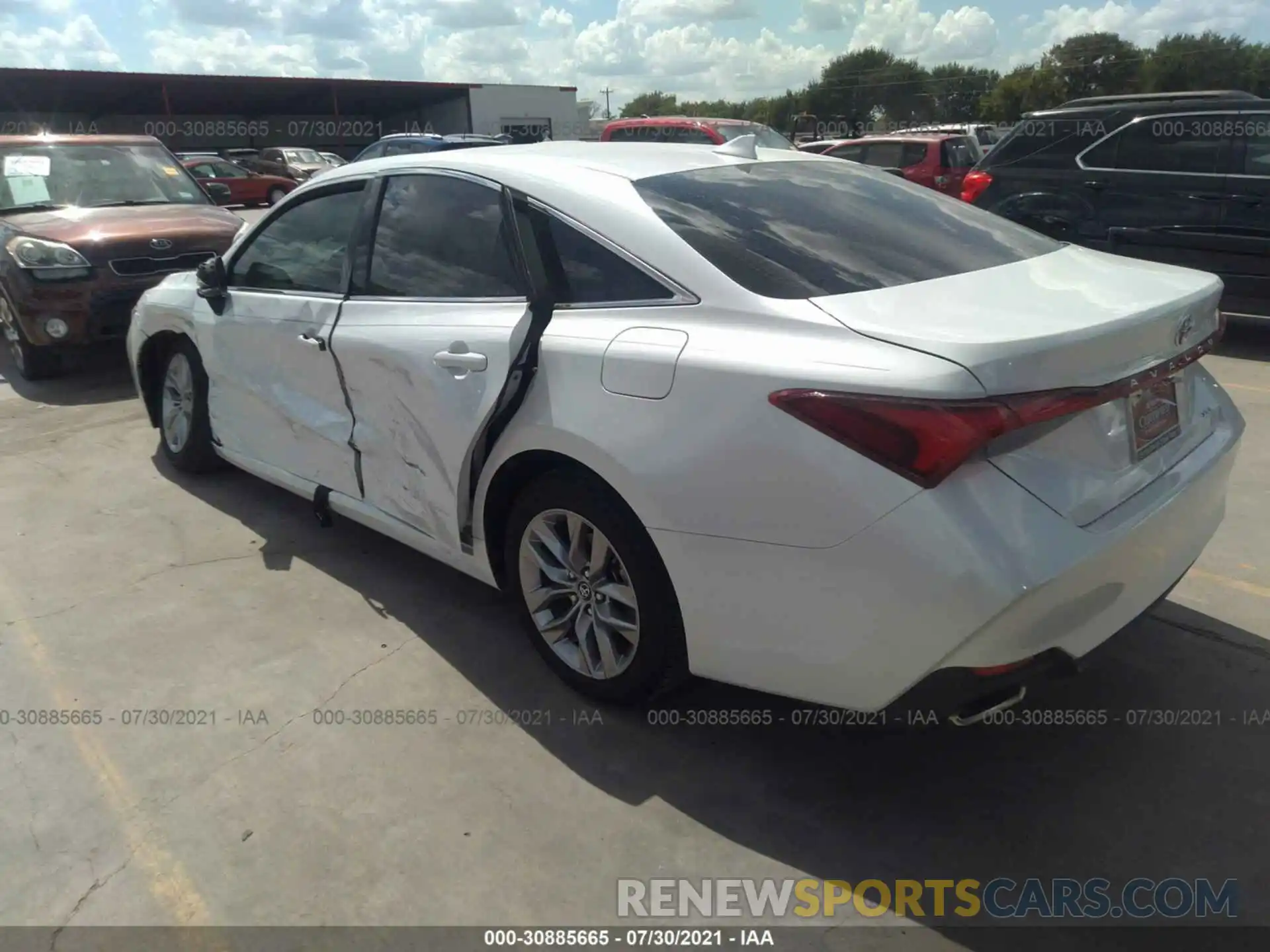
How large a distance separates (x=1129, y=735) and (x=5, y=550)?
4530 mm

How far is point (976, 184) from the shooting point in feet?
27.4

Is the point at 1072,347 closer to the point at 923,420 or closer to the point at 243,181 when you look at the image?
the point at 923,420

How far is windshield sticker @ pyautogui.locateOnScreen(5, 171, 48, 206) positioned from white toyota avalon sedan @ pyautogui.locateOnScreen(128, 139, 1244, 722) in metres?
5.50

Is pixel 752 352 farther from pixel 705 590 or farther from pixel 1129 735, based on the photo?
pixel 1129 735

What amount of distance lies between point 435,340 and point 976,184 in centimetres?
655

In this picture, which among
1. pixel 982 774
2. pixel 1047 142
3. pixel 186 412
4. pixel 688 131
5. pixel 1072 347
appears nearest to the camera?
pixel 1072 347

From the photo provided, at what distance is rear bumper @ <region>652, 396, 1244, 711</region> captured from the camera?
2.11 meters

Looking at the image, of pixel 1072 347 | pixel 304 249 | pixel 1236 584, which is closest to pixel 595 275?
pixel 1072 347

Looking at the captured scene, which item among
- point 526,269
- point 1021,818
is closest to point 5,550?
point 526,269

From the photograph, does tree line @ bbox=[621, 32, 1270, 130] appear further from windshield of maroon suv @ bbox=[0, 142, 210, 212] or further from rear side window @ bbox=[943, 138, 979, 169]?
windshield of maroon suv @ bbox=[0, 142, 210, 212]

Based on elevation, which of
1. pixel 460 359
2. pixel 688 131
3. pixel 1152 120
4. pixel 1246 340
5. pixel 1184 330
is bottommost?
pixel 1246 340

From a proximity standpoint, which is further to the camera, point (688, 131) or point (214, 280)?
point (688, 131)

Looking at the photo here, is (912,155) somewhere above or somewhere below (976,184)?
above

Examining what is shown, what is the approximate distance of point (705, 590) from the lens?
8.19ft
